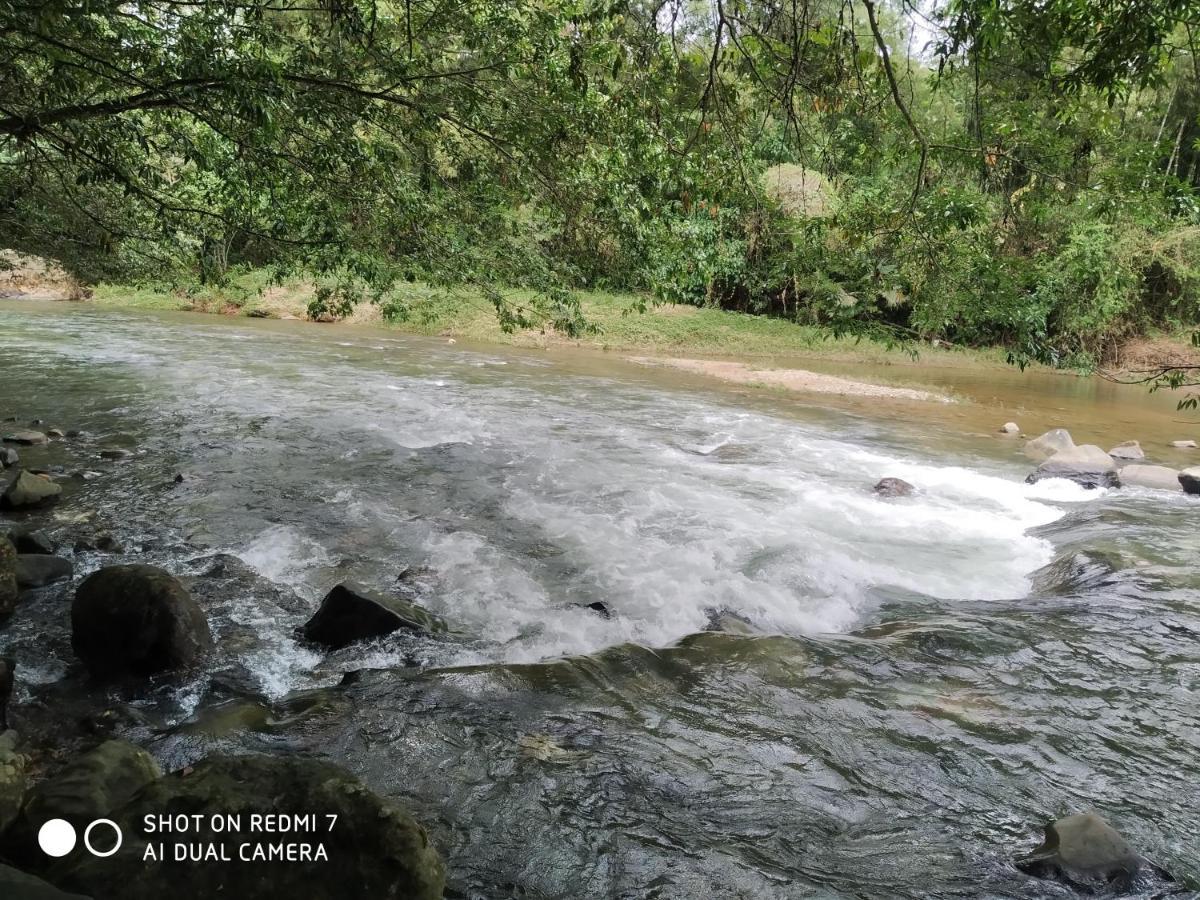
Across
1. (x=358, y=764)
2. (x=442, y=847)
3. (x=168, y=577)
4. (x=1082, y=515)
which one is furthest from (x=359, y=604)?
(x=1082, y=515)

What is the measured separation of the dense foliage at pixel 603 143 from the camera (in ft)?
14.7

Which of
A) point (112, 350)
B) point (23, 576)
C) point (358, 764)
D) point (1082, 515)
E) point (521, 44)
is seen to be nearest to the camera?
point (358, 764)

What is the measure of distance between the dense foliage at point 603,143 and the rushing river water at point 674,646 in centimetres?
209

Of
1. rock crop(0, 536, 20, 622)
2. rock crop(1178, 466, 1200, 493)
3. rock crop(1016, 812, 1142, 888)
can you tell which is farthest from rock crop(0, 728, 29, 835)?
rock crop(1178, 466, 1200, 493)

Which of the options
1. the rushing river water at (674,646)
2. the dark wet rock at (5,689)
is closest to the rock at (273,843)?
the rushing river water at (674,646)

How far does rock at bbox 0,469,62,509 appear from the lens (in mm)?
7066

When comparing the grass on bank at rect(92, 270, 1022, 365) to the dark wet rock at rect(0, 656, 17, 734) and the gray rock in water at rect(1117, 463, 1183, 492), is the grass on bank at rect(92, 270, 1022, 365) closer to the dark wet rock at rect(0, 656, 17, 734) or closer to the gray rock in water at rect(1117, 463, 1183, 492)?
the gray rock in water at rect(1117, 463, 1183, 492)

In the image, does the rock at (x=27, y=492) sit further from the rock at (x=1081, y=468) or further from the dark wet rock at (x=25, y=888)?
the rock at (x=1081, y=468)

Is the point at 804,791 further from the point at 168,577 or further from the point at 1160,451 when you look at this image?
the point at 1160,451

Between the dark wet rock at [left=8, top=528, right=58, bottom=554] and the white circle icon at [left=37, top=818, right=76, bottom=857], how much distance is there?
3927 mm

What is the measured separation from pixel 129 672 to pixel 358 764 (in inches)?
62.8

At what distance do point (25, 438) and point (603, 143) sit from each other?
24.3 feet

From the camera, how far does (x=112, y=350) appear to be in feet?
58.9

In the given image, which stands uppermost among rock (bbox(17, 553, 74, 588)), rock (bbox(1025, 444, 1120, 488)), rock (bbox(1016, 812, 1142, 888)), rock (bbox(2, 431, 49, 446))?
rock (bbox(1025, 444, 1120, 488))
